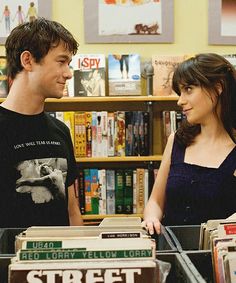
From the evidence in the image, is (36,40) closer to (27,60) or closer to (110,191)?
(27,60)

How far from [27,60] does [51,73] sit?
110 mm

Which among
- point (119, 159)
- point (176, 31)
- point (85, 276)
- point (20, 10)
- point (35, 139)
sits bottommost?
point (119, 159)

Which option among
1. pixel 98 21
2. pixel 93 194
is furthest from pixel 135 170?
pixel 98 21

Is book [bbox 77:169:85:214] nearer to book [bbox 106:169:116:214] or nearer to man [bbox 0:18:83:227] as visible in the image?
book [bbox 106:169:116:214]

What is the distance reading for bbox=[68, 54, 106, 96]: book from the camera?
3203 millimetres

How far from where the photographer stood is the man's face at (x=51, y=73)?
167cm

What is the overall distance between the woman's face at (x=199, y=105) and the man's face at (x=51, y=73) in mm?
487

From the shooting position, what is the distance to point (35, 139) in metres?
1.58

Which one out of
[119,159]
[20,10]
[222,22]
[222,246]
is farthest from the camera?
[222,22]

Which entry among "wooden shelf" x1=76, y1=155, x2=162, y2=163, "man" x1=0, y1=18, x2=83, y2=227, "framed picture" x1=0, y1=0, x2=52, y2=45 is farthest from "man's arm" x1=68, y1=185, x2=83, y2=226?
"framed picture" x1=0, y1=0, x2=52, y2=45

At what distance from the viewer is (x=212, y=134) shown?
1.75 meters

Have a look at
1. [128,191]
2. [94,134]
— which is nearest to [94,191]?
[128,191]

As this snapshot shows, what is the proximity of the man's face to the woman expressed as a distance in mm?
453

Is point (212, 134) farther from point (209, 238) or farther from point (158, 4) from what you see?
point (158, 4)
